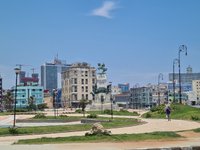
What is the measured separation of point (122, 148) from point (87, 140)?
367 cm

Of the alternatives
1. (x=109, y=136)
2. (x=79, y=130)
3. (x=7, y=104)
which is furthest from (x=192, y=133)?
(x=7, y=104)

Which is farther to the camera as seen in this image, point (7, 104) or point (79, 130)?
point (7, 104)

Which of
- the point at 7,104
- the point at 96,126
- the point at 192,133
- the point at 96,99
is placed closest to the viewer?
the point at 96,126

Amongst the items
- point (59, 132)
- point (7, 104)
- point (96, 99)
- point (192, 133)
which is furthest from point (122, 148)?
point (7, 104)

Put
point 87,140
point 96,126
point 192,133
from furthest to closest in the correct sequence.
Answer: point 192,133 < point 96,126 < point 87,140

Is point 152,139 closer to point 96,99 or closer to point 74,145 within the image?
point 74,145

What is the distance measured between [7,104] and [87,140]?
149 m

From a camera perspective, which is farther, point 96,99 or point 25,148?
point 96,99

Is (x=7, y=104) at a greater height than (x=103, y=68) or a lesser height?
lesser

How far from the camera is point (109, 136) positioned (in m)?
23.5

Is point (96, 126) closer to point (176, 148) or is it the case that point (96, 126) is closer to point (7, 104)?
point (176, 148)

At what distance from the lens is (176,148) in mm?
19203

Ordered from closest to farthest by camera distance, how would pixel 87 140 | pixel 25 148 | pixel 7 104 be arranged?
pixel 25 148 < pixel 87 140 < pixel 7 104

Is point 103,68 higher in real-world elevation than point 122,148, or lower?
higher
